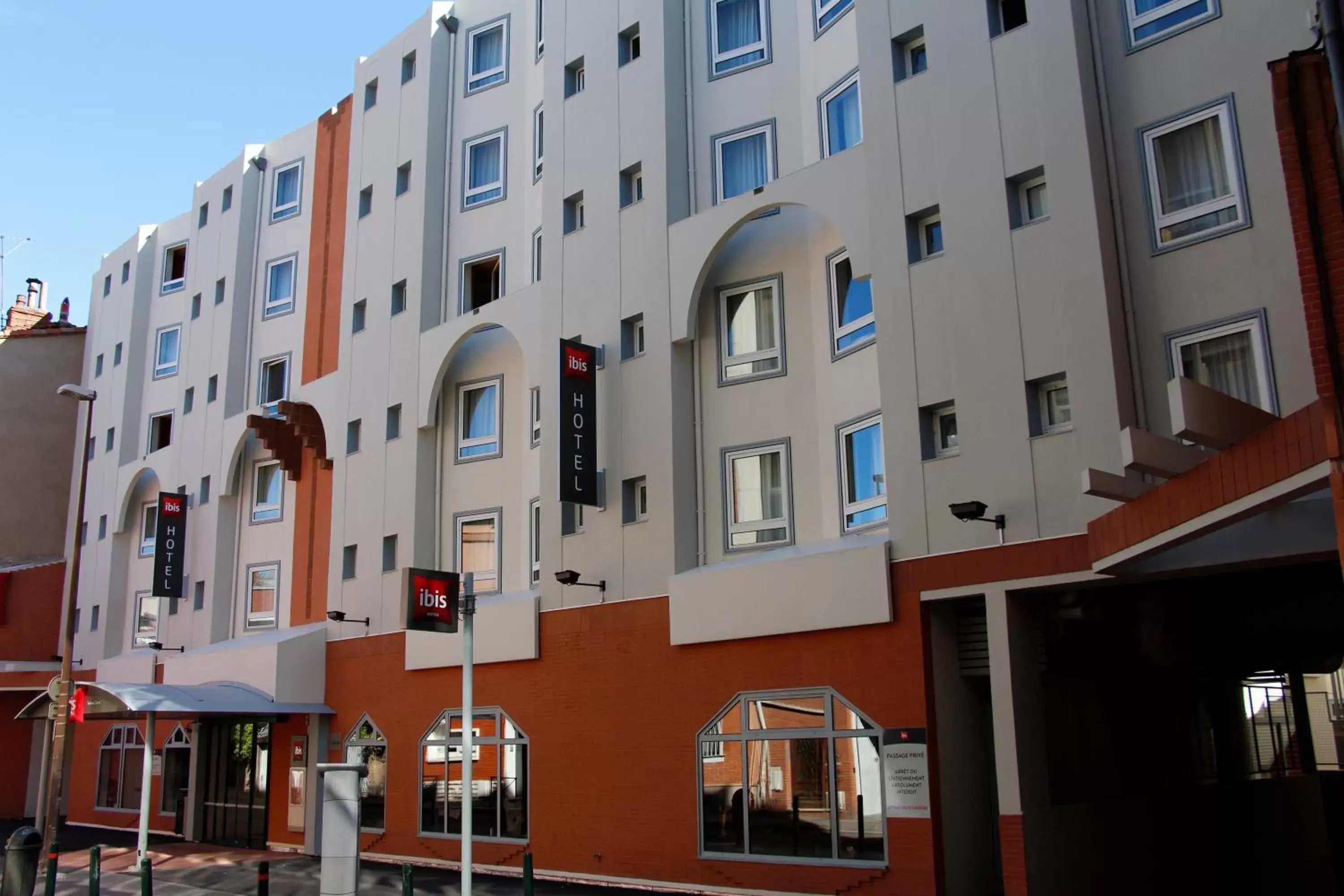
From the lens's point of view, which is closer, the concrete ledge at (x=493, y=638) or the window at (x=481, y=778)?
the window at (x=481, y=778)

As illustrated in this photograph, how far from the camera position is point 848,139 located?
1819 centimetres

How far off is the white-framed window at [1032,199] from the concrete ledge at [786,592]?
462 centimetres

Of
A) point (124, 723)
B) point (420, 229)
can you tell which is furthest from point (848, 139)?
point (124, 723)

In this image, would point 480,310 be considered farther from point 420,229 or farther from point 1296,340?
point 1296,340

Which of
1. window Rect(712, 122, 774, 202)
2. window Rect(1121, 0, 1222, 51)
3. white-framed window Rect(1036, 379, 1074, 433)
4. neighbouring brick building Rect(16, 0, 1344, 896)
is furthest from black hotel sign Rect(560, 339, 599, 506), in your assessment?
window Rect(1121, 0, 1222, 51)

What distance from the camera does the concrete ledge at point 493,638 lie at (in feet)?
66.4

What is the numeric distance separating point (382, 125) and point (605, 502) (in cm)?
1314

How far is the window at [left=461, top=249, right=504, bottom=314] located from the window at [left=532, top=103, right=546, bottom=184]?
178cm

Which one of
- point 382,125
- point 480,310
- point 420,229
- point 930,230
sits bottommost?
point 930,230

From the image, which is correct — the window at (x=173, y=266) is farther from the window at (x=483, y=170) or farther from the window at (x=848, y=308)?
the window at (x=848, y=308)

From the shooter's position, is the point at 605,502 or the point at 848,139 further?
the point at 605,502

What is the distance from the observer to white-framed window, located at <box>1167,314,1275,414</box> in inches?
497

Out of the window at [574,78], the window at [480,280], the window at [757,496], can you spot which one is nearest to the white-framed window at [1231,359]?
the window at [757,496]

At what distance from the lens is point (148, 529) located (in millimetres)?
35031
